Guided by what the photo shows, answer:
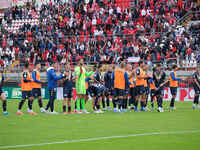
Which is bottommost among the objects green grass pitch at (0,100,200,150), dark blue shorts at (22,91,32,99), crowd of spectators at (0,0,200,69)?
green grass pitch at (0,100,200,150)

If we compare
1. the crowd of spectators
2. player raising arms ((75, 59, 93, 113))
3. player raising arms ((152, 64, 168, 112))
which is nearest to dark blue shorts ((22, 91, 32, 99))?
player raising arms ((75, 59, 93, 113))

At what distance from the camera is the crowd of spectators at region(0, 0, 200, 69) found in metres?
32.4

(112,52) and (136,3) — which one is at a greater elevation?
(136,3)

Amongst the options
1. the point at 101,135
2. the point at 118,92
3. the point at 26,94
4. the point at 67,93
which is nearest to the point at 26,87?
the point at 26,94

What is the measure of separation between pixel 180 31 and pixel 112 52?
565 cm

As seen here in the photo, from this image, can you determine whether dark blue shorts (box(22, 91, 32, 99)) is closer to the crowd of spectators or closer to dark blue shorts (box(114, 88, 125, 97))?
dark blue shorts (box(114, 88, 125, 97))

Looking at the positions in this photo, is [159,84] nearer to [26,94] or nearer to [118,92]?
[118,92]

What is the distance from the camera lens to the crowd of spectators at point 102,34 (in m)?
32.4

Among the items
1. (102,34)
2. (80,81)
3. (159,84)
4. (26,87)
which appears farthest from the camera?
(102,34)

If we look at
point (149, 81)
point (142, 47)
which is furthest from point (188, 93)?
point (149, 81)

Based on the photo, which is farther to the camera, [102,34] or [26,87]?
[102,34]

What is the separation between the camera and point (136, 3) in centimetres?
3850

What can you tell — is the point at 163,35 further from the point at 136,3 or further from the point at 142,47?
the point at 136,3

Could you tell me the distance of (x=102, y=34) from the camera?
120 ft
